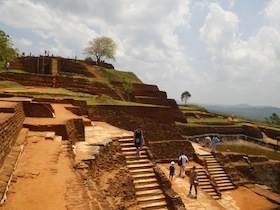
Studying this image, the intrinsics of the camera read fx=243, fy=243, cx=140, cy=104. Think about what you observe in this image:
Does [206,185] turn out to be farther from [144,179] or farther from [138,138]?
[138,138]

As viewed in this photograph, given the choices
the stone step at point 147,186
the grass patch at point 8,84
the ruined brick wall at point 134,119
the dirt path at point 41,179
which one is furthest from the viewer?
the grass patch at point 8,84

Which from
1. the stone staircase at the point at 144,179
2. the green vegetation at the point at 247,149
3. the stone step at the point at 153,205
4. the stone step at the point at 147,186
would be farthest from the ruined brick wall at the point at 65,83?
the stone step at the point at 153,205

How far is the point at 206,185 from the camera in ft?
38.9

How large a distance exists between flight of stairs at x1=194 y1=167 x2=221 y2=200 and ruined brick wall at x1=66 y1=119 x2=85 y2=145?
640 cm

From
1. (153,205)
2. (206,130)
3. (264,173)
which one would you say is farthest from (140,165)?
(206,130)

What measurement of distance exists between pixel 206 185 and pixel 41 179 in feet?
30.1

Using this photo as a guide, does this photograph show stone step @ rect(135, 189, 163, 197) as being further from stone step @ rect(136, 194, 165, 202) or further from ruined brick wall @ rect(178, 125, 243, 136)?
ruined brick wall @ rect(178, 125, 243, 136)

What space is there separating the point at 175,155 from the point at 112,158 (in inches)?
266

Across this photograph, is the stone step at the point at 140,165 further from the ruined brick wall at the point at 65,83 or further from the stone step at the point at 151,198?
the ruined brick wall at the point at 65,83

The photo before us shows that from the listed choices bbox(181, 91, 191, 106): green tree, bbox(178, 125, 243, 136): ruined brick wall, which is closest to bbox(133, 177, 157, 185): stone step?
bbox(178, 125, 243, 136): ruined brick wall

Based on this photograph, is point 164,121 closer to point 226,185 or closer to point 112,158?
point 226,185

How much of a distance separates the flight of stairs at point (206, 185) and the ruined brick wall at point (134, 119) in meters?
3.84

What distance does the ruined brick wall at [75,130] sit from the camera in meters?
8.24

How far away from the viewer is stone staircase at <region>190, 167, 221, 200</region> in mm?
11503
